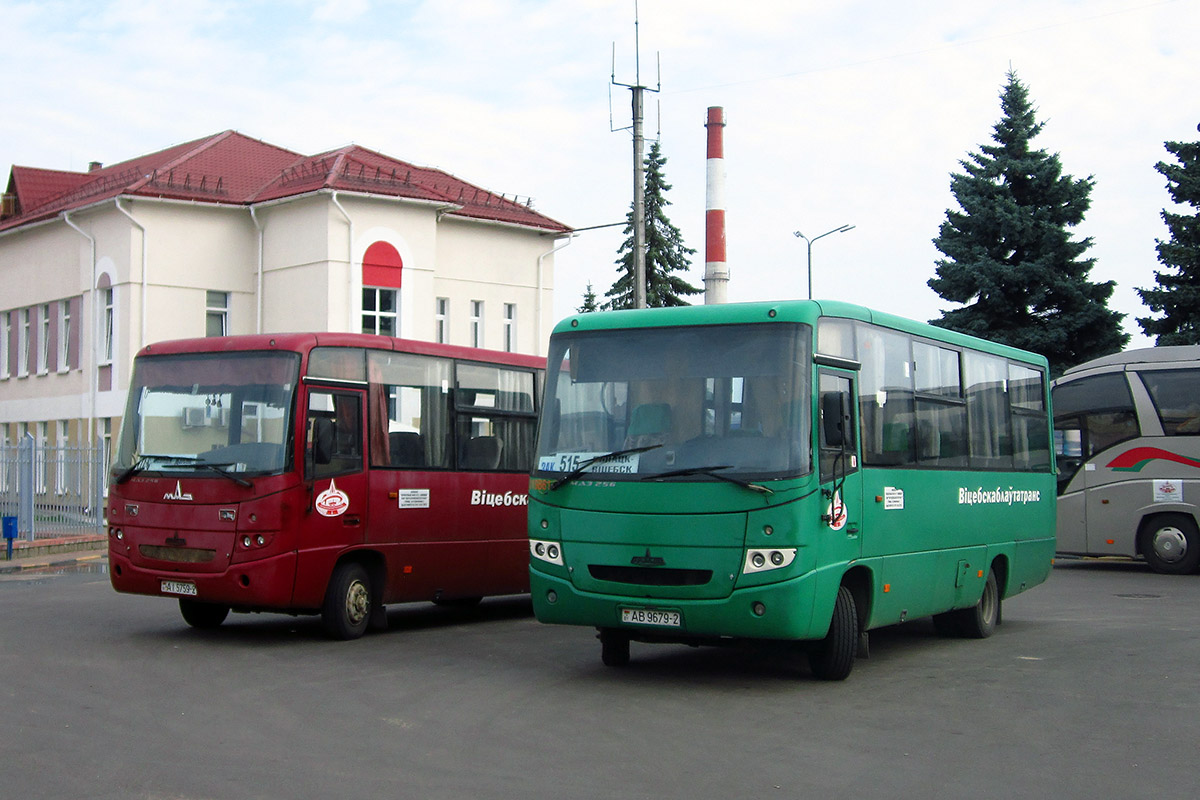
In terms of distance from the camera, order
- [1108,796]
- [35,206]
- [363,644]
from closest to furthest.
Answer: [1108,796], [363,644], [35,206]

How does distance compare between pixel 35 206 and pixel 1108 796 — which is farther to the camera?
pixel 35 206

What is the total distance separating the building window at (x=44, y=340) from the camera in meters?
41.7

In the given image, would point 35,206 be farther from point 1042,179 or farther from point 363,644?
point 363,644

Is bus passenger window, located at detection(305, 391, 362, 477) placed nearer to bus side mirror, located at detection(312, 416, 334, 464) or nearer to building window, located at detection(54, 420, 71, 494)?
bus side mirror, located at detection(312, 416, 334, 464)

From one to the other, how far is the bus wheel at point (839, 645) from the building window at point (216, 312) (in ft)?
97.5

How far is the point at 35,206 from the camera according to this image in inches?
1736

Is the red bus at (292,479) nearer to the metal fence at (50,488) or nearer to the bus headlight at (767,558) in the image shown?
the bus headlight at (767,558)

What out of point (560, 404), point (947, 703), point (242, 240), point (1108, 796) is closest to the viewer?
point (1108, 796)

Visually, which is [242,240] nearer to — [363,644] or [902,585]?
[363,644]

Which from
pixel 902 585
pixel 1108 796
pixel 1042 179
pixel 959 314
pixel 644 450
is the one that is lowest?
pixel 1108 796

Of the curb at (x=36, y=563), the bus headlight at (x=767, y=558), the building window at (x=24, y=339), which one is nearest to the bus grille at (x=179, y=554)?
the bus headlight at (x=767, y=558)

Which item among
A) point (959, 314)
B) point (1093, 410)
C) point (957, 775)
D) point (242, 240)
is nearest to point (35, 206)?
point (242, 240)

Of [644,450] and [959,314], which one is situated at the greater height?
[959,314]

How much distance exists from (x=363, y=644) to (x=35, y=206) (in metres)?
35.9
